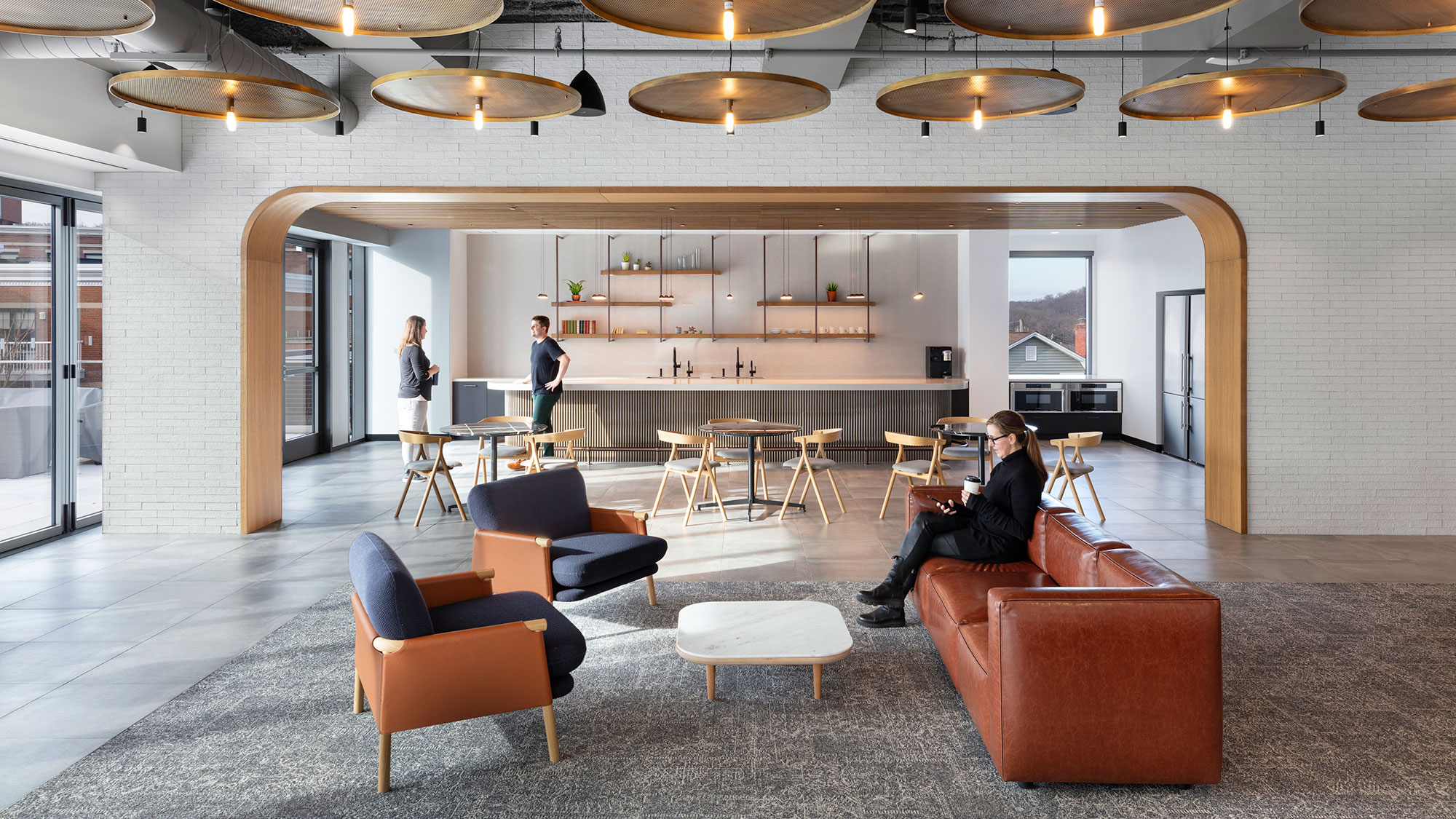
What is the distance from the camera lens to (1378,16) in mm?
3439

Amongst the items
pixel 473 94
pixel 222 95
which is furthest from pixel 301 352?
pixel 473 94

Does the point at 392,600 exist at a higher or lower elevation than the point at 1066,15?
lower

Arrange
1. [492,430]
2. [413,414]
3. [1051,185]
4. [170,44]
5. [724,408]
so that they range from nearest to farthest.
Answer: [170,44]
[1051,185]
[492,430]
[413,414]
[724,408]

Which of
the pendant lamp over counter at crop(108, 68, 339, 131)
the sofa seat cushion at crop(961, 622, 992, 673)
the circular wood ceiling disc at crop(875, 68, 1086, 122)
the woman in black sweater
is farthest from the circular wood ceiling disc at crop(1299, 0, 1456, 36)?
the pendant lamp over counter at crop(108, 68, 339, 131)

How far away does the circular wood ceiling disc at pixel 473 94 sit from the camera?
3949mm

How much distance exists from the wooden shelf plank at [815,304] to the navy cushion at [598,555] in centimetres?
801

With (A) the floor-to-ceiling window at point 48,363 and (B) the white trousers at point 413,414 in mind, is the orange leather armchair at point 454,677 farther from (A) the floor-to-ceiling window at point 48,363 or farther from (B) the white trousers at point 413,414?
(B) the white trousers at point 413,414

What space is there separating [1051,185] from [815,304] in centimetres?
568

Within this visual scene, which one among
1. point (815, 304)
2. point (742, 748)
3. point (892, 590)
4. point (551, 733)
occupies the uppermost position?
point (815, 304)

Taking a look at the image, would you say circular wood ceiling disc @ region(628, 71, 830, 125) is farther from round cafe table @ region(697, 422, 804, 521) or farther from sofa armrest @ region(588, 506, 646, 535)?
round cafe table @ region(697, 422, 804, 521)

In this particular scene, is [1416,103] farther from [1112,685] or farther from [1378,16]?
[1112,685]

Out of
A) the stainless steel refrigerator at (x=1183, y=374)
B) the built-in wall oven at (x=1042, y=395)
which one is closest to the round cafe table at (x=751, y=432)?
the stainless steel refrigerator at (x=1183, y=374)

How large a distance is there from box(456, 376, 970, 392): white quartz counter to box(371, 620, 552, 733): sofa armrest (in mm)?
8013

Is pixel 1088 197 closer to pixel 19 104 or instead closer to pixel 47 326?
pixel 19 104
